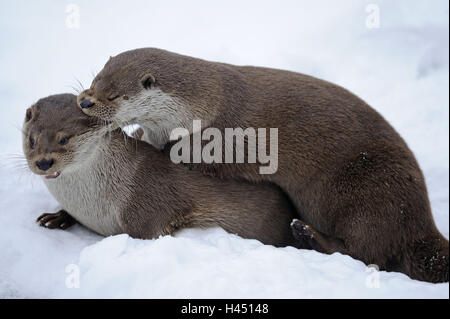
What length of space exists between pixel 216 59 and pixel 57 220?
10.5 ft

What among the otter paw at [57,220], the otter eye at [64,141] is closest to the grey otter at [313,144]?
the otter eye at [64,141]

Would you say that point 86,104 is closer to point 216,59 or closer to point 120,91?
point 120,91

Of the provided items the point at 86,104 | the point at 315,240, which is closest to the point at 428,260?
the point at 315,240

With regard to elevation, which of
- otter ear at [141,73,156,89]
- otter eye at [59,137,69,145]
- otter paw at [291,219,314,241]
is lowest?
otter paw at [291,219,314,241]

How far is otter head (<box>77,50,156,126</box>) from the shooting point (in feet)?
7.60

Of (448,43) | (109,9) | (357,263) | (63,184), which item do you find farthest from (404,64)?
(63,184)

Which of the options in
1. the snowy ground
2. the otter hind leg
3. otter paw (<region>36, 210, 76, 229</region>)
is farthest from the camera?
otter paw (<region>36, 210, 76, 229</region>)

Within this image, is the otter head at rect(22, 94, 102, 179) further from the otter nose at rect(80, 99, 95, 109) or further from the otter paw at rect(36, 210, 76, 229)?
the otter paw at rect(36, 210, 76, 229)

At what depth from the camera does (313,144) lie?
2.52 m

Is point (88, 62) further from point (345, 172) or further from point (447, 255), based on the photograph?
point (447, 255)

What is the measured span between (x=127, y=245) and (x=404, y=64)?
4.37 m

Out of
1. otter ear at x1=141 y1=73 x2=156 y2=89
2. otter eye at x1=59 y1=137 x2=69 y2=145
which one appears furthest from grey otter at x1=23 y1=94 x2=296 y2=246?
otter ear at x1=141 y1=73 x2=156 y2=89

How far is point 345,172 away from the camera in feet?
8.13

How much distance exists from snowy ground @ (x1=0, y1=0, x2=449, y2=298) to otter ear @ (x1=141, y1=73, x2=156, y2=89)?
748 mm
